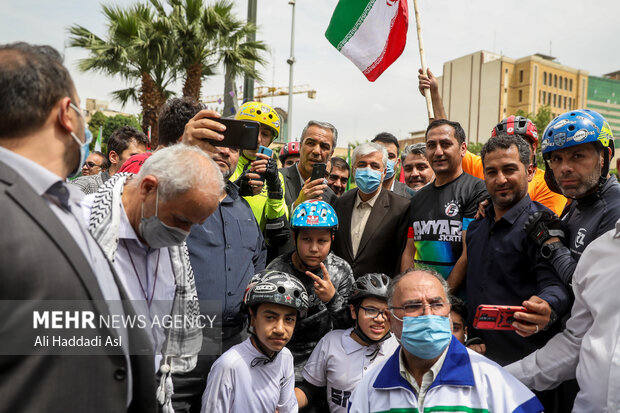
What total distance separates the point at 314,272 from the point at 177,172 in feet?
7.53

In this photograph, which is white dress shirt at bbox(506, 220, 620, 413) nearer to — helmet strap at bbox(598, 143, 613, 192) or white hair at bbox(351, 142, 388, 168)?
helmet strap at bbox(598, 143, 613, 192)

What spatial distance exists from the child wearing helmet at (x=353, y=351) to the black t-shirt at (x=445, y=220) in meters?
0.52

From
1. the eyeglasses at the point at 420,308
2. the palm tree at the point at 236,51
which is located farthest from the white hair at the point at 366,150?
the palm tree at the point at 236,51

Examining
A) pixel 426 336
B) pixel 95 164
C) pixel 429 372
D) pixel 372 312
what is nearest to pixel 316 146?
pixel 372 312

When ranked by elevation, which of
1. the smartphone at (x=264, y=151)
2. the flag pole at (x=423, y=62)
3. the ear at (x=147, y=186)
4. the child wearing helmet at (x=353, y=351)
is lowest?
the child wearing helmet at (x=353, y=351)

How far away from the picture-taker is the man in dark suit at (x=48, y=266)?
57.4 inches

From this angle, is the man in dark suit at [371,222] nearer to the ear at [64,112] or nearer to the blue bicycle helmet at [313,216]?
the blue bicycle helmet at [313,216]

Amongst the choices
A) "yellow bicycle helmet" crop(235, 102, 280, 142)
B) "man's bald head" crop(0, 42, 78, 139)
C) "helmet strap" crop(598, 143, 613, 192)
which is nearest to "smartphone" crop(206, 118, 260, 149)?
"yellow bicycle helmet" crop(235, 102, 280, 142)

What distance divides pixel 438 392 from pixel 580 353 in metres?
0.84

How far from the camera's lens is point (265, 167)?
439 centimetres

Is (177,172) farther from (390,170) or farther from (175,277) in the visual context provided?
(390,170)

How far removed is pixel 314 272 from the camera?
14.8 feet

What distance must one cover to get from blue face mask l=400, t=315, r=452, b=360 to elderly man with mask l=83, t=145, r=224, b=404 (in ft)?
4.44

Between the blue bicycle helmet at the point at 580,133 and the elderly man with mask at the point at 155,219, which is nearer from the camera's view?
the elderly man with mask at the point at 155,219
